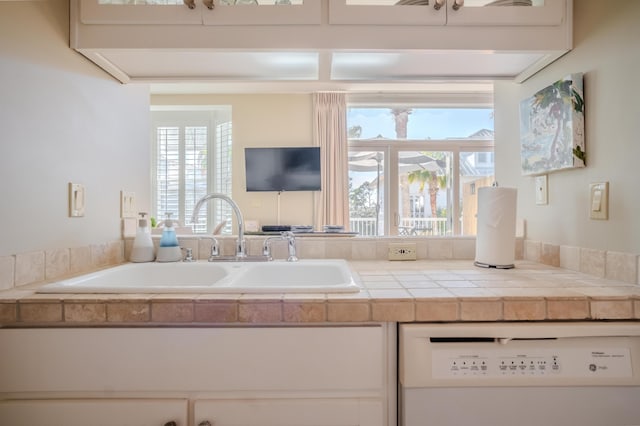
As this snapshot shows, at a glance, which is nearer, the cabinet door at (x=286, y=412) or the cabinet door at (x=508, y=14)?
the cabinet door at (x=286, y=412)

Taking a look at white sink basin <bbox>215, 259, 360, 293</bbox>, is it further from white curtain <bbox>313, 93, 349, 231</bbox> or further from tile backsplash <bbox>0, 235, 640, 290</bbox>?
white curtain <bbox>313, 93, 349, 231</bbox>

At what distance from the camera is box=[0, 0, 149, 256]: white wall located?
2.60ft

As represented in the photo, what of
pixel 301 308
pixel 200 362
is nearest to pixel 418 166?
pixel 301 308

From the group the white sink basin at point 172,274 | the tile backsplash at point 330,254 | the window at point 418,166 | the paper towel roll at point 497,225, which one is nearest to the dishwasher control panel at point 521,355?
the tile backsplash at point 330,254

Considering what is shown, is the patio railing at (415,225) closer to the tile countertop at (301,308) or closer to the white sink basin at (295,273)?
the white sink basin at (295,273)

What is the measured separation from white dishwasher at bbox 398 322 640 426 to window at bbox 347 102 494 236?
133 inches

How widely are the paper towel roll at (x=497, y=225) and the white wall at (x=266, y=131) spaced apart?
308cm

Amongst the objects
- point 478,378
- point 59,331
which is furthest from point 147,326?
point 478,378

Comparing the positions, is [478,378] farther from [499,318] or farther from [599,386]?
[599,386]

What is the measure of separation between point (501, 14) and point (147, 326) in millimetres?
1363

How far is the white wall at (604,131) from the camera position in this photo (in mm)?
793

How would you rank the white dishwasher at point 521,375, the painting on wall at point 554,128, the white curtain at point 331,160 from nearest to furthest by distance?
the white dishwasher at point 521,375, the painting on wall at point 554,128, the white curtain at point 331,160

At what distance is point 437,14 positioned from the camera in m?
0.97

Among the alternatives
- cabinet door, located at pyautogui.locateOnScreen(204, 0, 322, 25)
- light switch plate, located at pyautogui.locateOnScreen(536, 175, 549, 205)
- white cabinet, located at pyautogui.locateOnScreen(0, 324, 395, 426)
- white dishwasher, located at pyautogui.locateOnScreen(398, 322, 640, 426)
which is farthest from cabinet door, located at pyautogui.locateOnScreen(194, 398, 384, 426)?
cabinet door, located at pyautogui.locateOnScreen(204, 0, 322, 25)
